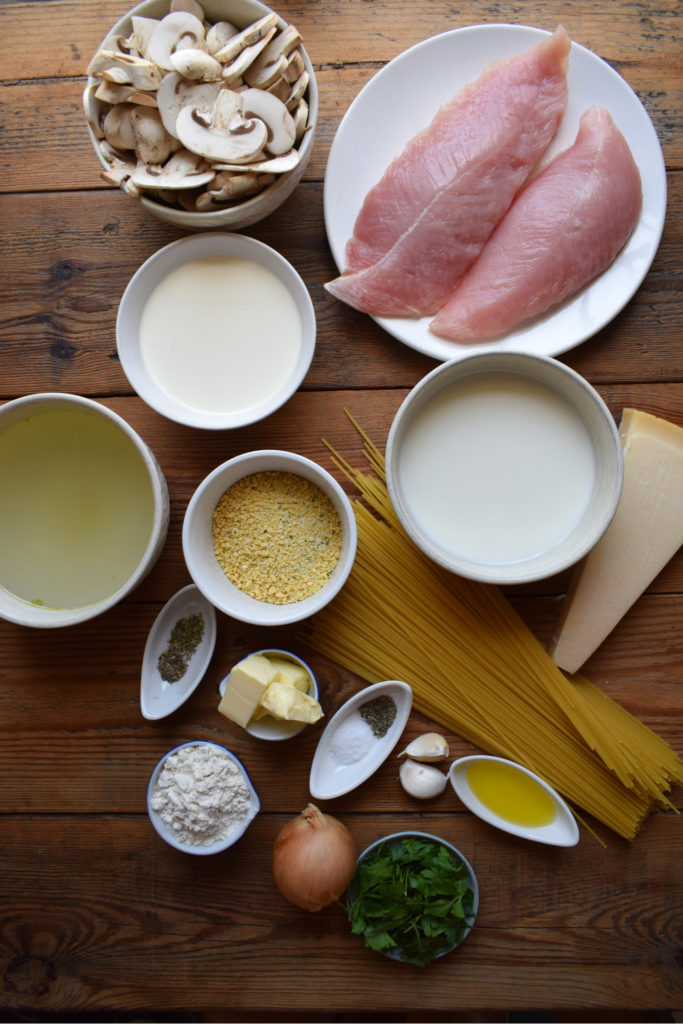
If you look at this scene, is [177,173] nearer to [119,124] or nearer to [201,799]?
[119,124]

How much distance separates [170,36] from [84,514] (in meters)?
0.72

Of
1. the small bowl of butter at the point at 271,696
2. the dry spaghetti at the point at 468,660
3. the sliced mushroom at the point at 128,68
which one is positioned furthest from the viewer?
the dry spaghetti at the point at 468,660

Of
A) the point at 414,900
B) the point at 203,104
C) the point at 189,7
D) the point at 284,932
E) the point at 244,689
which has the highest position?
the point at 189,7

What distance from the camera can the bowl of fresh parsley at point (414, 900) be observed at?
1.07 meters

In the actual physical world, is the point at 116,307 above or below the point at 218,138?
below

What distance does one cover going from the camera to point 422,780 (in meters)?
1.12

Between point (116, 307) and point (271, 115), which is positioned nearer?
point (271, 115)

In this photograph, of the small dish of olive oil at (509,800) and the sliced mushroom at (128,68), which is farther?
the small dish of olive oil at (509,800)

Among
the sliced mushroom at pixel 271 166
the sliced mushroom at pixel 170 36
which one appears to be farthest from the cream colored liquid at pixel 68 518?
the sliced mushroom at pixel 170 36

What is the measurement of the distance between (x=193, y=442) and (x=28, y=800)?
2.33 ft

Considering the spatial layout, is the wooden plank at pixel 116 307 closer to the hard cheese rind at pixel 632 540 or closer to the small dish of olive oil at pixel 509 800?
the hard cheese rind at pixel 632 540

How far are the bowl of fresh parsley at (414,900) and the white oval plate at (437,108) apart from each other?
2.78 ft

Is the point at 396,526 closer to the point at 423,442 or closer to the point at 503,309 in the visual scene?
the point at 423,442

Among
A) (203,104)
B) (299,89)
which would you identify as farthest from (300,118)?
(203,104)
